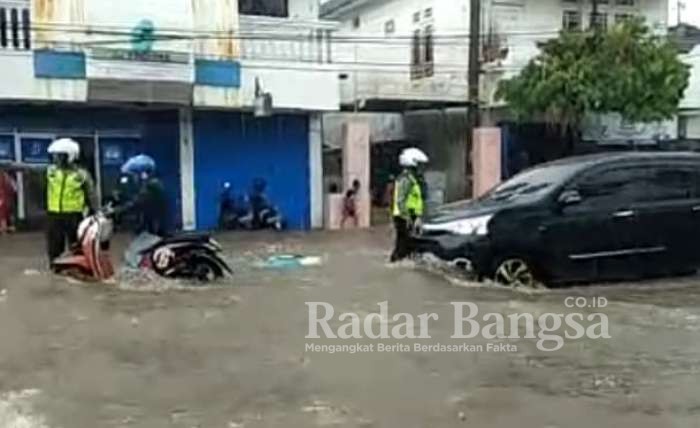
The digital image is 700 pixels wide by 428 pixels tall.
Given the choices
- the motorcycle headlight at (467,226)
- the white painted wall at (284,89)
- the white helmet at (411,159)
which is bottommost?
the motorcycle headlight at (467,226)

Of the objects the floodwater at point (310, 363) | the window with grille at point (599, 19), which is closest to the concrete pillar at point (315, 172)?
the window with grille at point (599, 19)

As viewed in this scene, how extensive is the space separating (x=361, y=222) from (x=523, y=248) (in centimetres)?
1304

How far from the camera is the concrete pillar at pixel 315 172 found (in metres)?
24.3

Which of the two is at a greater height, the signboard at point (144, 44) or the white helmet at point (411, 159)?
the signboard at point (144, 44)

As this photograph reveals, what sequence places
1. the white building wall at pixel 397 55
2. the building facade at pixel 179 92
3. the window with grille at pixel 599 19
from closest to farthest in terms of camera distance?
the building facade at pixel 179 92 → the white building wall at pixel 397 55 → the window with grille at pixel 599 19

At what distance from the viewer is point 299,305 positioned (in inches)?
396

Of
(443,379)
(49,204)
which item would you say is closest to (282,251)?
(49,204)

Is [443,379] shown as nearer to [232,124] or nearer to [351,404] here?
[351,404]

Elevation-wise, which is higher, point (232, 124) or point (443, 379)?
point (232, 124)

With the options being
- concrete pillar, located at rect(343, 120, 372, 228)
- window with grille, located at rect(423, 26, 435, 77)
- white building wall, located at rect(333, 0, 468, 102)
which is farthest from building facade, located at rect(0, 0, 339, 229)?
window with grille, located at rect(423, 26, 435, 77)

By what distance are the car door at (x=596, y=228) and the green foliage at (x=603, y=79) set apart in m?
13.1

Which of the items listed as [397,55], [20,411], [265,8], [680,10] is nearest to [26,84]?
[265,8]

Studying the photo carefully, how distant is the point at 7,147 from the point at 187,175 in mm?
3912

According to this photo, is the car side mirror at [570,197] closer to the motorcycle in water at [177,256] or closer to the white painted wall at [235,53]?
the motorcycle in water at [177,256]
